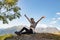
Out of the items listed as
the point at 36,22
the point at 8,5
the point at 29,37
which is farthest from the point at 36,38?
the point at 8,5

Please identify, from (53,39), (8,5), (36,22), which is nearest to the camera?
(53,39)

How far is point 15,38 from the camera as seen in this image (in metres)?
21.5

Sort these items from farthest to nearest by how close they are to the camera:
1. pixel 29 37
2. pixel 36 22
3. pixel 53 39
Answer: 1. pixel 36 22
2. pixel 29 37
3. pixel 53 39

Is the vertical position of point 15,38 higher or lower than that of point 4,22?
lower

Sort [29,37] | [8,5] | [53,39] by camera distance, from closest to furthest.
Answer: [53,39], [29,37], [8,5]

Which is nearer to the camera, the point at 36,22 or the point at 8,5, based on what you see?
the point at 36,22

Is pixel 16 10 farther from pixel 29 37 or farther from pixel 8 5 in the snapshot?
pixel 29 37

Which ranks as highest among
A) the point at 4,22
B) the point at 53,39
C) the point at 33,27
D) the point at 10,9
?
the point at 10,9

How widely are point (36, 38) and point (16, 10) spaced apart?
1331 cm

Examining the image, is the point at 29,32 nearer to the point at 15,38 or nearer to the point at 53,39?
the point at 15,38

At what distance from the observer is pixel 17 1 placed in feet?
108

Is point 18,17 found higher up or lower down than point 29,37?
higher up

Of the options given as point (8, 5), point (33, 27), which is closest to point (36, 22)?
point (33, 27)

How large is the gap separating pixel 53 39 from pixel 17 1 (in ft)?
48.9
